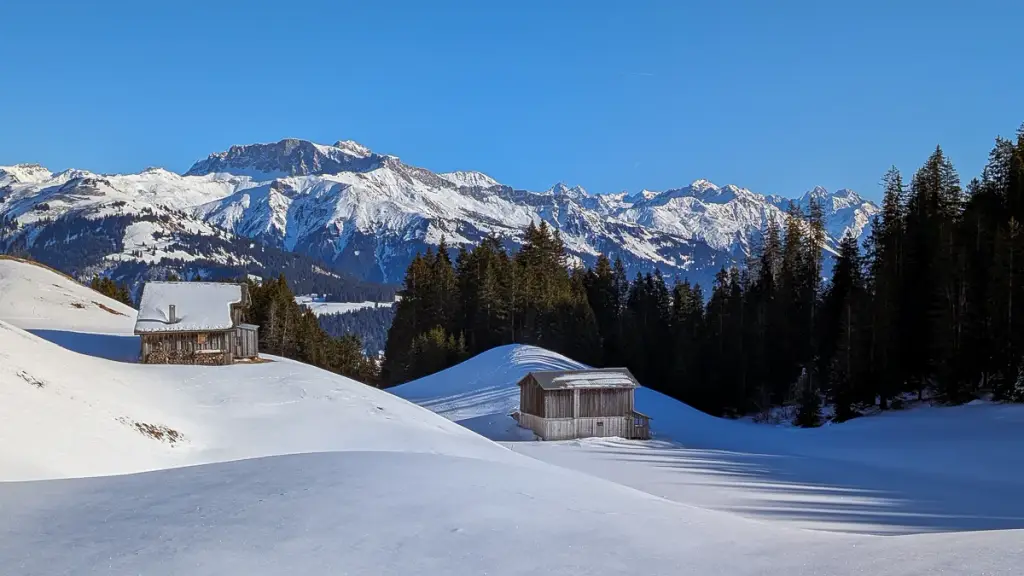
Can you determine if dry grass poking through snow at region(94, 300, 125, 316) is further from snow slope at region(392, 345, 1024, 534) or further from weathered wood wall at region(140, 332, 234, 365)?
snow slope at region(392, 345, 1024, 534)

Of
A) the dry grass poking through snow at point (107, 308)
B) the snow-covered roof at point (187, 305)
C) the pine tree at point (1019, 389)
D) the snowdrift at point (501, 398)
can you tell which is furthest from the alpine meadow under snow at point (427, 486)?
the dry grass poking through snow at point (107, 308)

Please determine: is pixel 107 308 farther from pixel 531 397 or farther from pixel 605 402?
pixel 605 402

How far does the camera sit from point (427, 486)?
35.2 ft

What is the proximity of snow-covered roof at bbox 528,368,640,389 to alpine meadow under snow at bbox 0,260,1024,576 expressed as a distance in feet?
12.8

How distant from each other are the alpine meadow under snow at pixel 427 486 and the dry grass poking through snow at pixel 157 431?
9 cm

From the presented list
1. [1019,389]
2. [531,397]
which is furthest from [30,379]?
[1019,389]

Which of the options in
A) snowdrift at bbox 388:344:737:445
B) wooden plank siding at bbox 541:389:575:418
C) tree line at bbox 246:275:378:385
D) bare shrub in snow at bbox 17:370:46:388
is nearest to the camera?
bare shrub in snow at bbox 17:370:46:388

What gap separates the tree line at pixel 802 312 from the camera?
1587 inches

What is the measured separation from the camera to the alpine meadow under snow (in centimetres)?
802

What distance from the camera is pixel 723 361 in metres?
62.8

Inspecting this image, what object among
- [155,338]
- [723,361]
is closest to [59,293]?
[155,338]

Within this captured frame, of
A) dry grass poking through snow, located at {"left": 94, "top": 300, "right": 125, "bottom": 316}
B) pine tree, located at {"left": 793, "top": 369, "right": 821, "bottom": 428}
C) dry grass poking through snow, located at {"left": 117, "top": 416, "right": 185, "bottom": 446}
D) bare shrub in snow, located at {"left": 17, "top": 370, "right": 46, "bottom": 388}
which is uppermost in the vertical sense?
dry grass poking through snow, located at {"left": 94, "top": 300, "right": 125, "bottom": 316}

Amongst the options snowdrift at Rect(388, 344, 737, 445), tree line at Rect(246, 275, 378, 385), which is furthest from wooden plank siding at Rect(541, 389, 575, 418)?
tree line at Rect(246, 275, 378, 385)

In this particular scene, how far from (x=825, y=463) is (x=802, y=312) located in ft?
96.8
